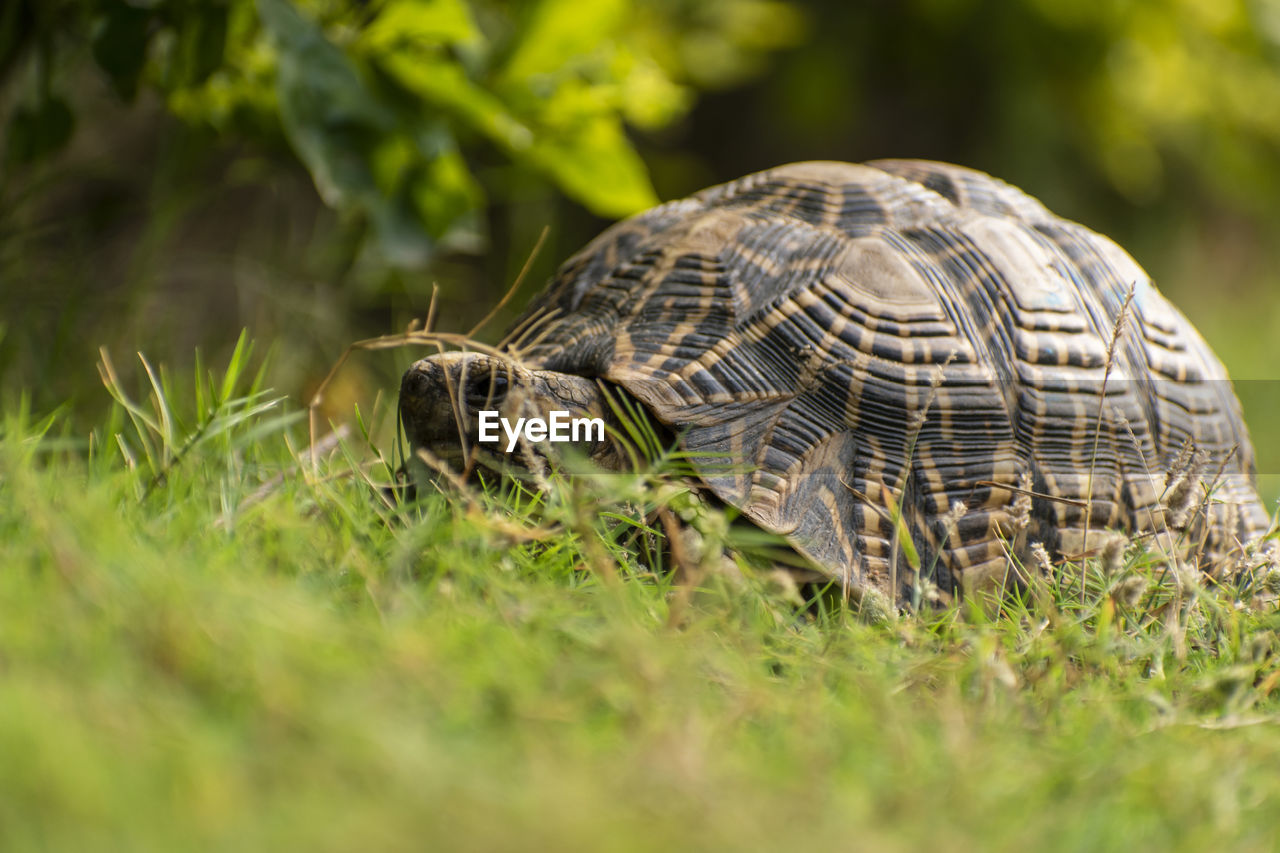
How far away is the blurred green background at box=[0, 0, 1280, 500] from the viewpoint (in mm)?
2893

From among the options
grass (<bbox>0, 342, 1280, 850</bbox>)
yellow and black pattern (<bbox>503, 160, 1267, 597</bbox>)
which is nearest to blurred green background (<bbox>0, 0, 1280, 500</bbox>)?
yellow and black pattern (<bbox>503, 160, 1267, 597</bbox>)

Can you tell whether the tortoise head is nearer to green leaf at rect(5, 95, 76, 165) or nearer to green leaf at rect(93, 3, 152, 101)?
green leaf at rect(93, 3, 152, 101)

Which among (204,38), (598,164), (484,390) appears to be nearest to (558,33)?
(598,164)

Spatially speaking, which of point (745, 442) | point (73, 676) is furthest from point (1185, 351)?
point (73, 676)

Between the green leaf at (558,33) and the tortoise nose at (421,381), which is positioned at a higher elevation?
the green leaf at (558,33)

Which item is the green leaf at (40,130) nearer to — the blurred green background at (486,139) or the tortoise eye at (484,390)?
the blurred green background at (486,139)

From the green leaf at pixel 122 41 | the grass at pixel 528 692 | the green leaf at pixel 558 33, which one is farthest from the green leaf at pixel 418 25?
the grass at pixel 528 692

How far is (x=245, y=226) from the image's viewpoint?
19.2 ft

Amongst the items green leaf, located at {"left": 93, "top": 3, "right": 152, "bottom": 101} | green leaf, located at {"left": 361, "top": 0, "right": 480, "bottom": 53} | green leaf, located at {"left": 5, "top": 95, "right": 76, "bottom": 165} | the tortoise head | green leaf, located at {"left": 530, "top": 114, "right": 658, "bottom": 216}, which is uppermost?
green leaf, located at {"left": 361, "top": 0, "right": 480, "bottom": 53}

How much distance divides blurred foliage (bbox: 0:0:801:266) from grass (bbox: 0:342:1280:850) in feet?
3.95

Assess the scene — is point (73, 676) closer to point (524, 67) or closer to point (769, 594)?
point (769, 594)

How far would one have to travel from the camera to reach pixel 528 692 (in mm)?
1165

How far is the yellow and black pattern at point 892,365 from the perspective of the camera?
6.64 feet

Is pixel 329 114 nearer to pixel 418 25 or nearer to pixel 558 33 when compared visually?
pixel 418 25
